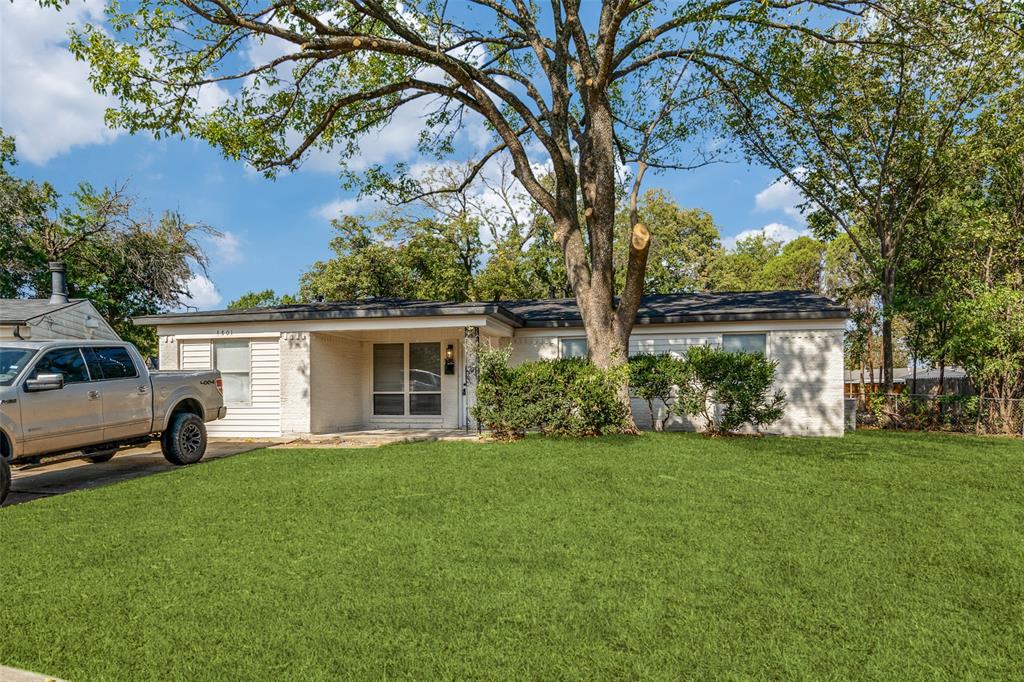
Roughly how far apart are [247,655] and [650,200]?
34.0 metres

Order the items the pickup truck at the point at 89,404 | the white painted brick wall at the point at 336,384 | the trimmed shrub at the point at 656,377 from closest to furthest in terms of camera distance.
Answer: the pickup truck at the point at 89,404, the trimmed shrub at the point at 656,377, the white painted brick wall at the point at 336,384

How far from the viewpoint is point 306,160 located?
1315cm

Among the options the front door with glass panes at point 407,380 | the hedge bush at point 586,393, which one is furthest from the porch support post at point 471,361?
the front door with glass panes at point 407,380

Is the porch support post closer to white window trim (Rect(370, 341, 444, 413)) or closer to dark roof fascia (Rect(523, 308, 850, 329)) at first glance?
white window trim (Rect(370, 341, 444, 413))

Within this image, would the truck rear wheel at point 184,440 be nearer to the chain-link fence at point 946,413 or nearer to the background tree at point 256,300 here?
the chain-link fence at point 946,413

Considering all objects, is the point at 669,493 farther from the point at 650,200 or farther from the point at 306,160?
the point at 650,200

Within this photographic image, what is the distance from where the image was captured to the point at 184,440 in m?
8.70

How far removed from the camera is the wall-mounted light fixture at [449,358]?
541 inches

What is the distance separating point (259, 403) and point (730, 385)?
1000 centimetres

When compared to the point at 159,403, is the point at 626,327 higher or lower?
higher

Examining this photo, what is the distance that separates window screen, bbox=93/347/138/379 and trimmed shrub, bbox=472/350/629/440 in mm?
5484

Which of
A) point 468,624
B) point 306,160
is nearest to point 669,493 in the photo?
point 468,624

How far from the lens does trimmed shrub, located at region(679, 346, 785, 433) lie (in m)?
10.6

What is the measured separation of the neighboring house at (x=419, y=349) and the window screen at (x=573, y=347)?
2 centimetres
